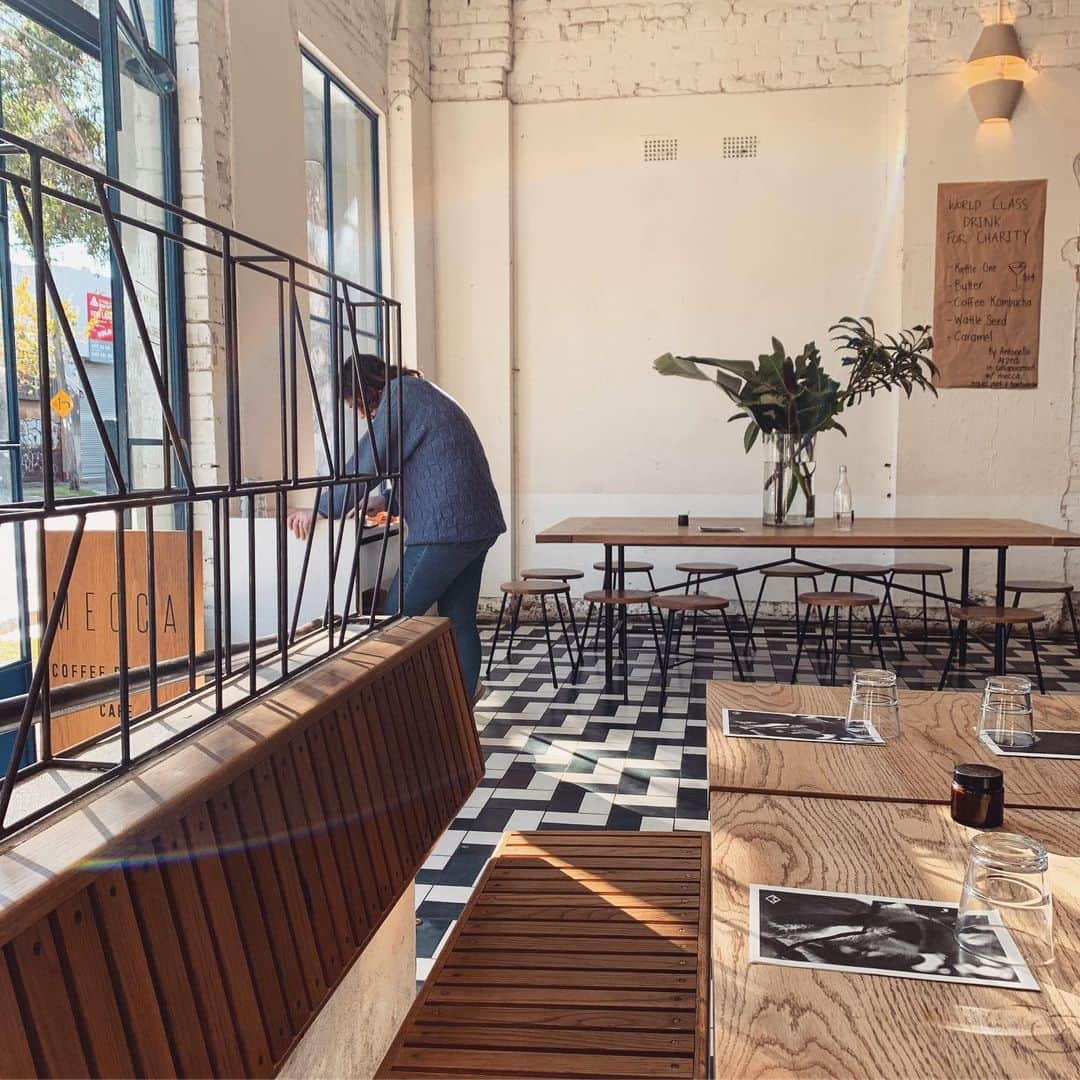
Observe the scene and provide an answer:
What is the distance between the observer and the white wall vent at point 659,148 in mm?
6438

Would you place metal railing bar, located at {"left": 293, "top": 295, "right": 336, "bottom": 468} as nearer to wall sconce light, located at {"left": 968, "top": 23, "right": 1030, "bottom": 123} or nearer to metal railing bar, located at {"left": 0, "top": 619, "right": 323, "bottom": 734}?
metal railing bar, located at {"left": 0, "top": 619, "right": 323, "bottom": 734}

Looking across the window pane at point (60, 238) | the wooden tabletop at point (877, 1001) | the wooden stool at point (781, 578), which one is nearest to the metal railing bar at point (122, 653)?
the wooden tabletop at point (877, 1001)

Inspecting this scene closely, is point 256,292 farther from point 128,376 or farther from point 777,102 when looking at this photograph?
point 777,102

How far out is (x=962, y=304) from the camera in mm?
6176

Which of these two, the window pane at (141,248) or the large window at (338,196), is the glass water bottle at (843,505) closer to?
the large window at (338,196)

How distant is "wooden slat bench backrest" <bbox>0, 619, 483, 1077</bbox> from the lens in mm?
840

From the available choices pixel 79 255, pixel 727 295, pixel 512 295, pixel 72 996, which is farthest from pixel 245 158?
pixel 72 996

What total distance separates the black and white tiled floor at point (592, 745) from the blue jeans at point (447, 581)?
0.48 meters

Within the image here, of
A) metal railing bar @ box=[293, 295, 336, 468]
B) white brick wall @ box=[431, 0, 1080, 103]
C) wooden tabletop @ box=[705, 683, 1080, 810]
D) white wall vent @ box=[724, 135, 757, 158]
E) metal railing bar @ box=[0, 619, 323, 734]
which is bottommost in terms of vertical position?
wooden tabletop @ box=[705, 683, 1080, 810]

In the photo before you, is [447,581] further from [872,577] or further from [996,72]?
[996,72]

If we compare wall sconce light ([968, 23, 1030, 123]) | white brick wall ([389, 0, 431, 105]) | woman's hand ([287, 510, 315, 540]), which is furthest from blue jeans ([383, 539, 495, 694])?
wall sconce light ([968, 23, 1030, 123])

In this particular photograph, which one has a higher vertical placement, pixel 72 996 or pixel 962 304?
pixel 962 304

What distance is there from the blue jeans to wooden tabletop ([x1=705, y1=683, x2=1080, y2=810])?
174 centimetres

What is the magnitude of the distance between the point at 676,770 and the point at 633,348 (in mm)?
3471
